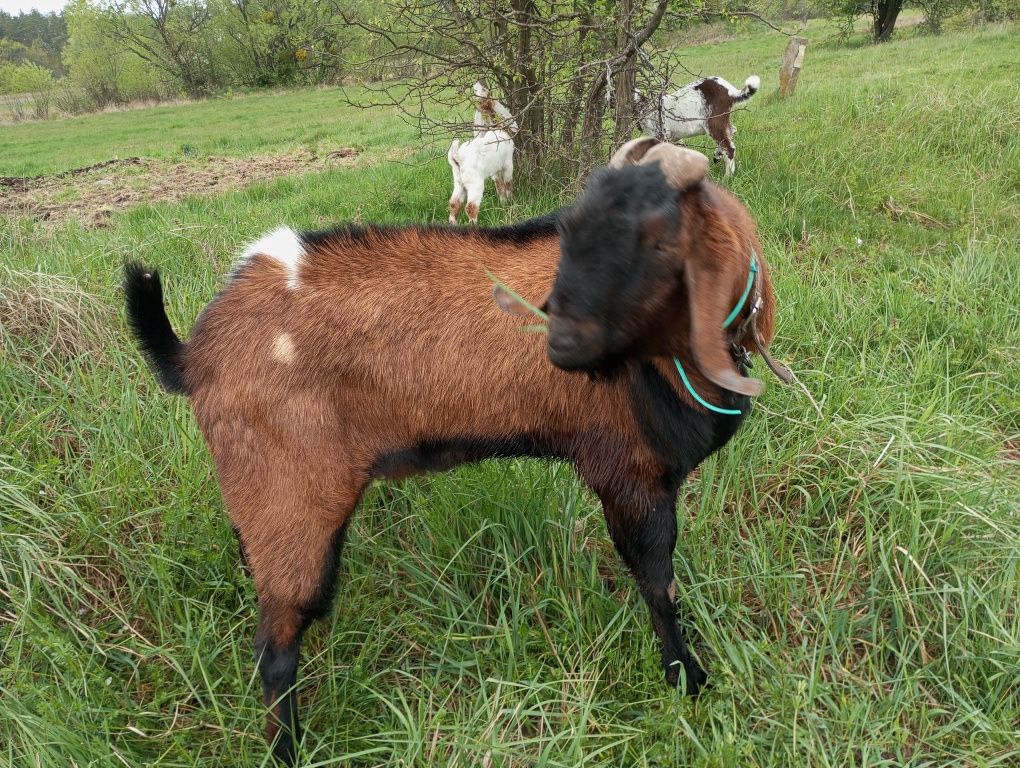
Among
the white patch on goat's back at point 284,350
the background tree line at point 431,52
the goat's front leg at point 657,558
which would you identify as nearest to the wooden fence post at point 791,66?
the background tree line at point 431,52

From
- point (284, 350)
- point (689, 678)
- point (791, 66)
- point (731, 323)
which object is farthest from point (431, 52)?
point (791, 66)

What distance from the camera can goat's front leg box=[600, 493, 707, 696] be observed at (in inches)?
73.9

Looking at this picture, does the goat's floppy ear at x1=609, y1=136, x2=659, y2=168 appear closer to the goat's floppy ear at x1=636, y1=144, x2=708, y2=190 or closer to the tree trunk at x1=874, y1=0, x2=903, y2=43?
the goat's floppy ear at x1=636, y1=144, x2=708, y2=190

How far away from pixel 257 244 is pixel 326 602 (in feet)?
3.64

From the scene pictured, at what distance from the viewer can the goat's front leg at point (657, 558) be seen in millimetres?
1878

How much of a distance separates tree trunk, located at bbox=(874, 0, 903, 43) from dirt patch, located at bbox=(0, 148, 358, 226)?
18002 millimetres

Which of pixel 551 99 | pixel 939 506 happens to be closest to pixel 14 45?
pixel 551 99

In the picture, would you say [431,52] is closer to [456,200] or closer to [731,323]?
[456,200]

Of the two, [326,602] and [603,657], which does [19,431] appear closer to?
[326,602]

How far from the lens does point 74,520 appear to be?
7.77 feet

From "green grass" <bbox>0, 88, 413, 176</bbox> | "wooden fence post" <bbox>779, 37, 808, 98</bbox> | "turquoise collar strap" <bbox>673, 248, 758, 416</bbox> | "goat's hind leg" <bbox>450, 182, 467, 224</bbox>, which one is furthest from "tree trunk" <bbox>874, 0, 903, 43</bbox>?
"turquoise collar strap" <bbox>673, 248, 758, 416</bbox>

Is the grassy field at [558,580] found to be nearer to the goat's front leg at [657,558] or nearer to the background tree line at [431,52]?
the goat's front leg at [657,558]

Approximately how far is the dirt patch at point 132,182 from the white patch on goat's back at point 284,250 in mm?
5537

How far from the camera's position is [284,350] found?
5.68ft
